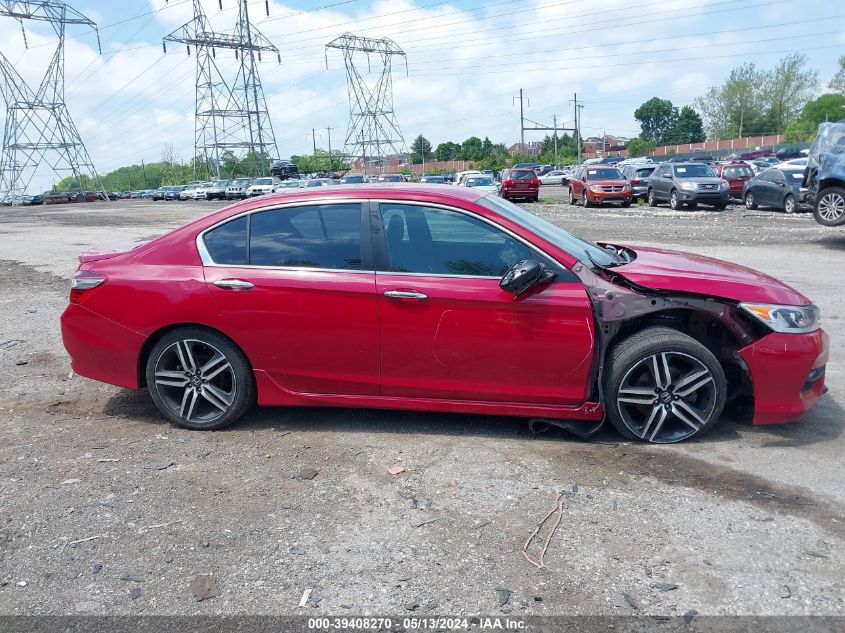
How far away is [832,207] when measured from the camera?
1370cm

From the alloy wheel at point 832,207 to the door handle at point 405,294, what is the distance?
12.4 metres

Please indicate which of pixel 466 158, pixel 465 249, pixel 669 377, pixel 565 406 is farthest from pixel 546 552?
pixel 466 158

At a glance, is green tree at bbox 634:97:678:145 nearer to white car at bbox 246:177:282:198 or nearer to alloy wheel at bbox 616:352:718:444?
white car at bbox 246:177:282:198

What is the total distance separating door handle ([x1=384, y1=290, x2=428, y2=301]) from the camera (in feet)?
14.1

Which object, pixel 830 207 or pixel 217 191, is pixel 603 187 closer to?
pixel 830 207

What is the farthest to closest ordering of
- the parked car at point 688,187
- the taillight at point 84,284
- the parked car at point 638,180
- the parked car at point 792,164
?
the parked car at point 638,180 < the parked car at point 688,187 < the parked car at point 792,164 < the taillight at point 84,284

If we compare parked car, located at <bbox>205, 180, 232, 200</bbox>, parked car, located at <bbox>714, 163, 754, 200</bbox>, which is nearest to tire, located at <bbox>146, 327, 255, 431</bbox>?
parked car, located at <bbox>714, 163, 754, 200</bbox>

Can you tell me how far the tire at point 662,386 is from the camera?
425cm

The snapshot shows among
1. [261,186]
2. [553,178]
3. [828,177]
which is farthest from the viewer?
[553,178]

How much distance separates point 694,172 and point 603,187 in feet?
11.2

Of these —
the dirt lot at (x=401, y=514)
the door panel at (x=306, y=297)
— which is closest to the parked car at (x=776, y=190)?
the dirt lot at (x=401, y=514)

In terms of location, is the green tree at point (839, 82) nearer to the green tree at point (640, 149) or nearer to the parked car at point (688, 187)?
the green tree at point (640, 149)

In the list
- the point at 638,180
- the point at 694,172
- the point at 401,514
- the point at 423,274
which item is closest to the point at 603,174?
the point at 638,180

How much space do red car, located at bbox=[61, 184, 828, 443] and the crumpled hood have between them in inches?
0.5
